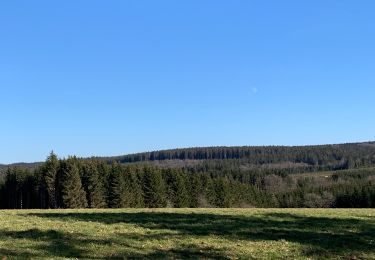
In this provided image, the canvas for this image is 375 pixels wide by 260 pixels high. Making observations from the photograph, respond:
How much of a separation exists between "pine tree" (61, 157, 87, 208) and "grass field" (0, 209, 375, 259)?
192ft

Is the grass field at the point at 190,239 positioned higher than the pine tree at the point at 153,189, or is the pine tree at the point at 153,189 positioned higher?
the grass field at the point at 190,239

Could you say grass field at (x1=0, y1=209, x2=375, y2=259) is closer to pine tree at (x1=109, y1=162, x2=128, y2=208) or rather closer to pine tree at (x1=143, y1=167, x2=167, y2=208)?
pine tree at (x1=109, y1=162, x2=128, y2=208)

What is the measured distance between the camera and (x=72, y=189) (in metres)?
77.9

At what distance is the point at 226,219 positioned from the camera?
23250 millimetres

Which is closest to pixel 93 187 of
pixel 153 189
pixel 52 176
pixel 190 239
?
pixel 52 176

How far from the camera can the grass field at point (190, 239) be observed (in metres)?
14.0

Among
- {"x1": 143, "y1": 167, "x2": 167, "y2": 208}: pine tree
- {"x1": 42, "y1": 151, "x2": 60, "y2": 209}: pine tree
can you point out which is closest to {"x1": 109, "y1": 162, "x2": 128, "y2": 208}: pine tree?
{"x1": 143, "y1": 167, "x2": 167, "y2": 208}: pine tree

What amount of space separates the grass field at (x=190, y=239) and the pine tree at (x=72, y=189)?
58.6 metres

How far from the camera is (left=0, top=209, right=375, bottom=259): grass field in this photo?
1404 cm

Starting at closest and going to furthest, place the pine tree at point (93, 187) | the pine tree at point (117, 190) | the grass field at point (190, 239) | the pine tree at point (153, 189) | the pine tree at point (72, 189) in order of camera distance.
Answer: the grass field at point (190, 239) < the pine tree at point (72, 189) < the pine tree at point (93, 187) < the pine tree at point (117, 190) < the pine tree at point (153, 189)

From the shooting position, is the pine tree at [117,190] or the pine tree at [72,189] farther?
the pine tree at [117,190]

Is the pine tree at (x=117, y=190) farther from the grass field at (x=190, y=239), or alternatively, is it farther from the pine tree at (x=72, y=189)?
the grass field at (x=190, y=239)

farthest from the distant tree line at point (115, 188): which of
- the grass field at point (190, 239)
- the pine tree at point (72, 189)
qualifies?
the grass field at point (190, 239)

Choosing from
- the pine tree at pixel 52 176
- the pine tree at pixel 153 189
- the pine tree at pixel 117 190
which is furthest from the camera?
the pine tree at pixel 153 189
